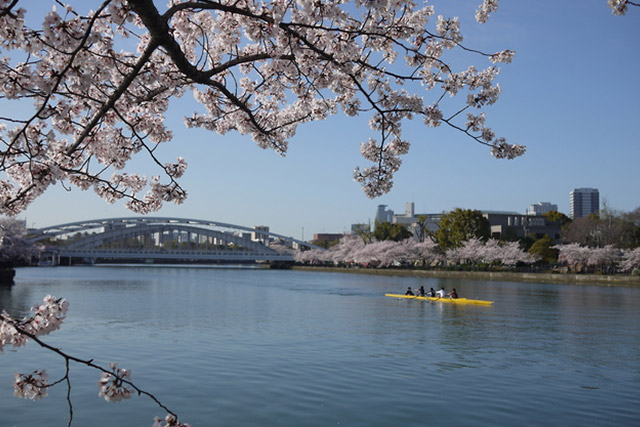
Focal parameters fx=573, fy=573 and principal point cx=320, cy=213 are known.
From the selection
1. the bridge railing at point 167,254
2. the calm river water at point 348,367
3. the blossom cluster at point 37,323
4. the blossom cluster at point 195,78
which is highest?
the blossom cluster at point 195,78

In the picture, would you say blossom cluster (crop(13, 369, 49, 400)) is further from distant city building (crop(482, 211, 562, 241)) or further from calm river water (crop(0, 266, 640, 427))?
distant city building (crop(482, 211, 562, 241))

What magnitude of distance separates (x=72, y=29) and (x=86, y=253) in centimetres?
10903

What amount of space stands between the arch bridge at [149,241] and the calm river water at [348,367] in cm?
8431

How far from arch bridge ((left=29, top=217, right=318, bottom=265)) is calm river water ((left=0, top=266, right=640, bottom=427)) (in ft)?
277

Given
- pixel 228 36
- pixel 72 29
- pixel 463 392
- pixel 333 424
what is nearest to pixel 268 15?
pixel 72 29

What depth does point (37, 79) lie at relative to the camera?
3990 millimetres

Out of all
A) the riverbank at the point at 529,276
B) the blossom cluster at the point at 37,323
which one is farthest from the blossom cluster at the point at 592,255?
the blossom cluster at the point at 37,323

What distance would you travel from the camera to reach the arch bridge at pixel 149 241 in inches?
4321

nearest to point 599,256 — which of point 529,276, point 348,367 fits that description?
point 529,276

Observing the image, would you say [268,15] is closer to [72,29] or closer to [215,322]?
[72,29]

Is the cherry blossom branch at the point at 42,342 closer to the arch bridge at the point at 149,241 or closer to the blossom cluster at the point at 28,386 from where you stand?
the blossom cluster at the point at 28,386

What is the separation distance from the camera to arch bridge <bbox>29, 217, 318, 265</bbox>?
110 meters

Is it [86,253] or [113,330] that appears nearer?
[113,330]

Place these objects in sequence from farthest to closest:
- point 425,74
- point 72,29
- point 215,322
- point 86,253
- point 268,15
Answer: point 86,253
point 215,322
point 425,74
point 268,15
point 72,29
